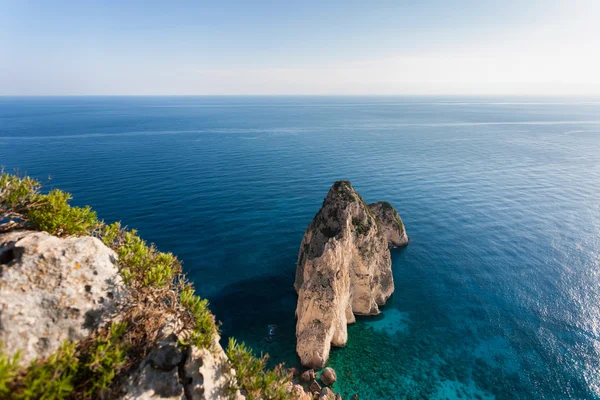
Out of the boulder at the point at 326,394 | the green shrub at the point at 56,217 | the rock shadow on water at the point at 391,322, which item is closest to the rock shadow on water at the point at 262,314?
the boulder at the point at 326,394

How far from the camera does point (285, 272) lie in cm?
4572

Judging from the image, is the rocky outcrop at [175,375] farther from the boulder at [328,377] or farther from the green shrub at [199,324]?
the boulder at [328,377]

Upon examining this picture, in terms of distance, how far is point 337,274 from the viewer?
31.4m

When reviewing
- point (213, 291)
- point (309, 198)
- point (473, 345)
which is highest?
point (309, 198)

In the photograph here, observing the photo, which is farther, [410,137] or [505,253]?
[410,137]

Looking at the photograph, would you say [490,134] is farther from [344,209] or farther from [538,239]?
[344,209]

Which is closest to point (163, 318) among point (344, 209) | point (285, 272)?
point (344, 209)

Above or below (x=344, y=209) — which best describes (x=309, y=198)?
below

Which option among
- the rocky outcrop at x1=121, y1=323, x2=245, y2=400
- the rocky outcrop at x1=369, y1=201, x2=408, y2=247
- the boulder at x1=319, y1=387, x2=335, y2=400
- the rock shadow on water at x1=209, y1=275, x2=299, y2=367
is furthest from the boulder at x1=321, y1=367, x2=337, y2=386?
the rocky outcrop at x1=369, y1=201, x2=408, y2=247

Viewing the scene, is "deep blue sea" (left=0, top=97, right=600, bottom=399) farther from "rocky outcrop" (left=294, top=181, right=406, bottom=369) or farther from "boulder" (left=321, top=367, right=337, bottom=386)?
"rocky outcrop" (left=294, top=181, right=406, bottom=369)

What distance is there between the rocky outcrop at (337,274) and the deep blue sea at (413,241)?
2492 mm

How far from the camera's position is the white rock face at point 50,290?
10.5 m

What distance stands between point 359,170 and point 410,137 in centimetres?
7502

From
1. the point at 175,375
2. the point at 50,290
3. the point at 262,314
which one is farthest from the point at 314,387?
the point at 50,290
